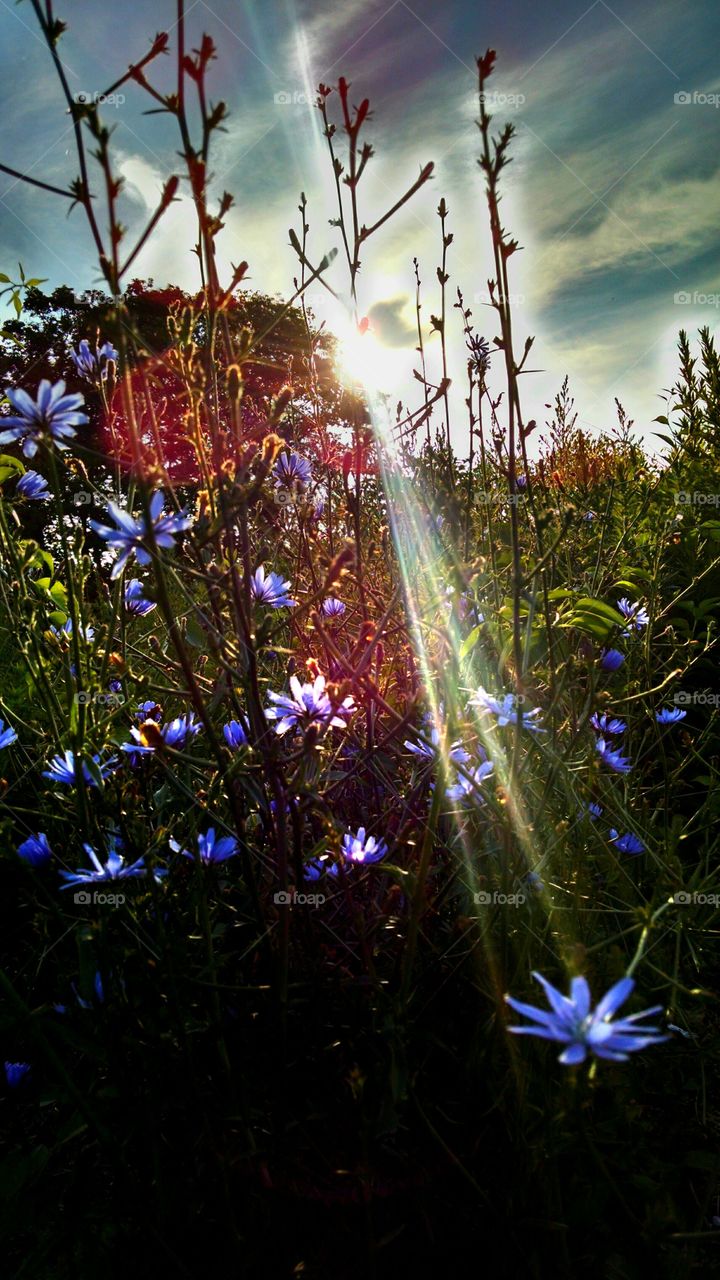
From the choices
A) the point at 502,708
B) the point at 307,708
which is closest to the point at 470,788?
the point at 502,708

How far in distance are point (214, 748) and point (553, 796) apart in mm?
850

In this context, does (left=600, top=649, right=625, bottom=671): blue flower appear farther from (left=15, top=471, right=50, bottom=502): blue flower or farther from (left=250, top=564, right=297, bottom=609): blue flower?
(left=15, top=471, right=50, bottom=502): blue flower

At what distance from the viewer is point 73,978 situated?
1285 millimetres

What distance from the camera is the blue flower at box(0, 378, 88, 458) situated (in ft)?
3.02

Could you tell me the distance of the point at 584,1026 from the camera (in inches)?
22.5

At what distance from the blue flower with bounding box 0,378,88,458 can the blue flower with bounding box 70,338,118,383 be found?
32 centimetres

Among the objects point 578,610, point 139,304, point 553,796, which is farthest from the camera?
point 139,304

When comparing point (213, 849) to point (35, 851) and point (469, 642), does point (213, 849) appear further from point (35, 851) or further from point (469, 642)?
point (469, 642)

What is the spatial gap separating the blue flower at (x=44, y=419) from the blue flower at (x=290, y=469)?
686mm

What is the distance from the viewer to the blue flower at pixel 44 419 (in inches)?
36.2

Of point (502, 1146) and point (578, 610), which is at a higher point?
point (578, 610)

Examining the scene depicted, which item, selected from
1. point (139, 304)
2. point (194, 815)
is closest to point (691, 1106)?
point (194, 815)

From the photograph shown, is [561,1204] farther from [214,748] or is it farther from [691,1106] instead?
[214,748]

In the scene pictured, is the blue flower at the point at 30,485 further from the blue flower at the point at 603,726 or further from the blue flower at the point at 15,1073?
the blue flower at the point at 603,726
